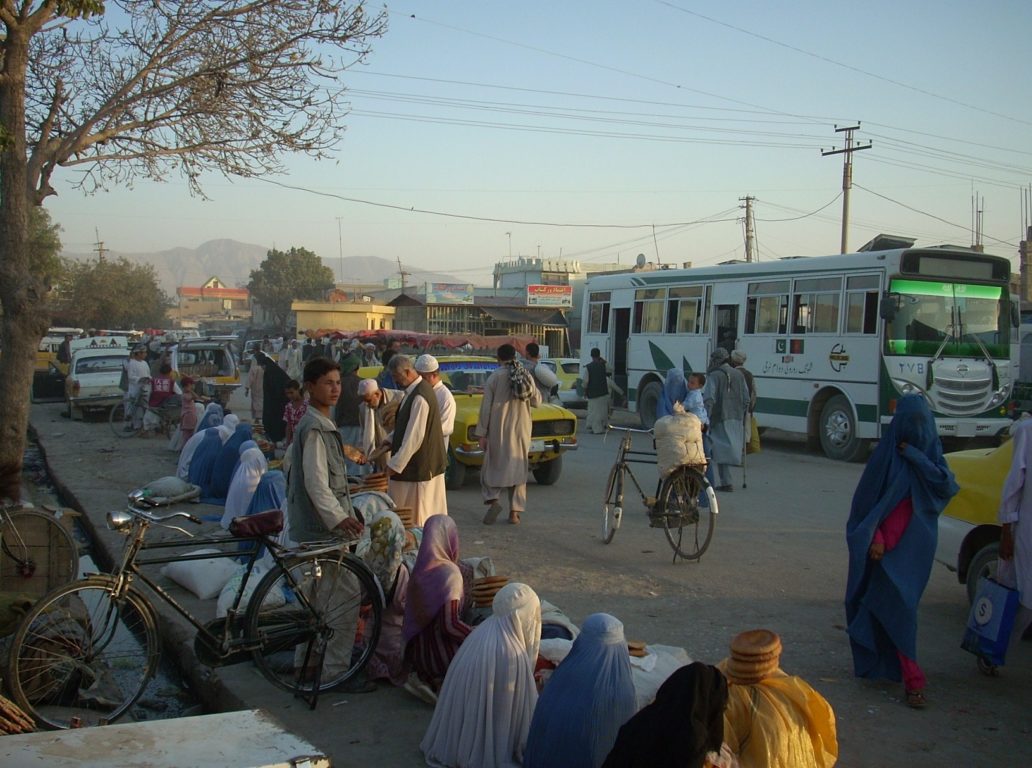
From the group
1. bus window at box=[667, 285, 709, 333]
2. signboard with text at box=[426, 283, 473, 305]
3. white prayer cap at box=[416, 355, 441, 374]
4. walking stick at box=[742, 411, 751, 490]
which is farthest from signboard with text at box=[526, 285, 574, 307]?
white prayer cap at box=[416, 355, 441, 374]

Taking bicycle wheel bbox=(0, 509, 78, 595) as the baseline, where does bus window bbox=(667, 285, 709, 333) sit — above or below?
above

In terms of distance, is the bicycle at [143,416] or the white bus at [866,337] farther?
the bicycle at [143,416]

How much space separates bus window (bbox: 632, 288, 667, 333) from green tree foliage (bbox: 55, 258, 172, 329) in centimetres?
5811

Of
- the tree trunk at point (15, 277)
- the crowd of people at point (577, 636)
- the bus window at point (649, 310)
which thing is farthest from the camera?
the bus window at point (649, 310)

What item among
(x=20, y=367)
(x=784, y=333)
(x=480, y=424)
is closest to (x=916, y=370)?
(x=784, y=333)

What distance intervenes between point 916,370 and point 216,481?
35.2 ft

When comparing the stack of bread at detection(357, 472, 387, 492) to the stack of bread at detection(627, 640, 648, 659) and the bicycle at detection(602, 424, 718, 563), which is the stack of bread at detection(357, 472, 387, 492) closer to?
the bicycle at detection(602, 424, 718, 563)

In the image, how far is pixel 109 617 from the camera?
475 cm

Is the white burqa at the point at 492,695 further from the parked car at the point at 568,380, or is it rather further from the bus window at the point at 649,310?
the parked car at the point at 568,380

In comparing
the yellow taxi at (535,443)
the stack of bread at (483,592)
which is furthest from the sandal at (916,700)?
the yellow taxi at (535,443)

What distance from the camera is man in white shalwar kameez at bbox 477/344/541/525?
32.8 ft

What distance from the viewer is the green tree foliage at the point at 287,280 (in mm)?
101812

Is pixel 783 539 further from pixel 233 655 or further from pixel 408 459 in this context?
pixel 233 655

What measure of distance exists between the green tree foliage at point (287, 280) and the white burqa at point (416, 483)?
94.4m
